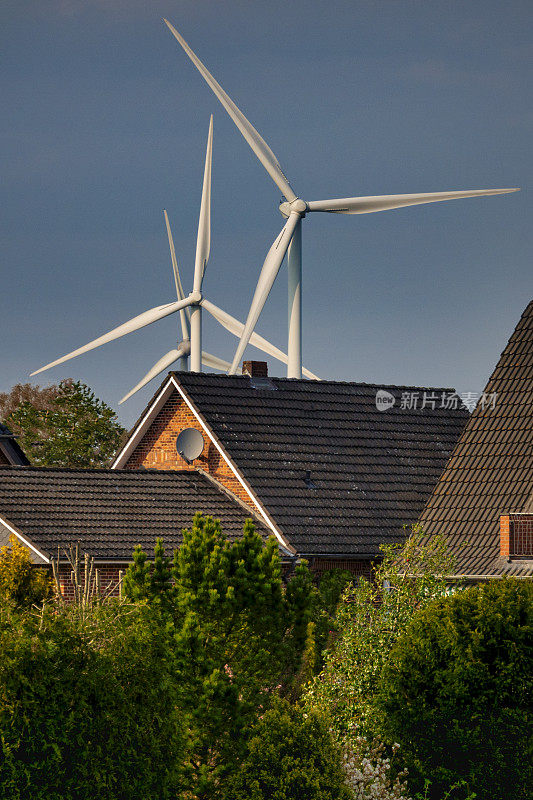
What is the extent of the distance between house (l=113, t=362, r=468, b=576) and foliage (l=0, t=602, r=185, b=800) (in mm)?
18898

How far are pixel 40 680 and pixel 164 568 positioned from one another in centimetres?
606

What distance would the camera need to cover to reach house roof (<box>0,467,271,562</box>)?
30984 millimetres

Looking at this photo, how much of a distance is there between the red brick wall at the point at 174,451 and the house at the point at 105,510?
26 centimetres

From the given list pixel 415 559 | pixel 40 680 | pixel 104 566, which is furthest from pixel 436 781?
pixel 104 566

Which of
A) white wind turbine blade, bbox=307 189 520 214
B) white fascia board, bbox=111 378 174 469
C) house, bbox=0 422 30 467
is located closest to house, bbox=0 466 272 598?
white fascia board, bbox=111 378 174 469

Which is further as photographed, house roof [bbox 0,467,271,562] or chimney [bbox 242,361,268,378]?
chimney [bbox 242,361,268,378]

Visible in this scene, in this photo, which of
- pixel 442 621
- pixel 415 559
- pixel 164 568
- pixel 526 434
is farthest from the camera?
pixel 526 434

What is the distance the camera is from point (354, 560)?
112ft

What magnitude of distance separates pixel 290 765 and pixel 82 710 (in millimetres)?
3130

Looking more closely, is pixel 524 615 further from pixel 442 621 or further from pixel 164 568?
pixel 164 568

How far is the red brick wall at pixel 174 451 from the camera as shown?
117ft

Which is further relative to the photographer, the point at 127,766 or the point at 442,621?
the point at 442,621

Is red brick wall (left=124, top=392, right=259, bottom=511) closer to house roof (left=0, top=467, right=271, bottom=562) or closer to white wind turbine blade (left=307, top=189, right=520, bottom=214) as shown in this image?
house roof (left=0, top=467, right=271, bottom=562)

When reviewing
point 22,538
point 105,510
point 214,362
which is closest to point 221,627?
point 22,538
